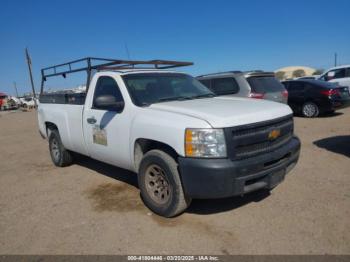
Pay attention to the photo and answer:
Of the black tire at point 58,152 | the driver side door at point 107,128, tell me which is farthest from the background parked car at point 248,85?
the black tire at point 58,152

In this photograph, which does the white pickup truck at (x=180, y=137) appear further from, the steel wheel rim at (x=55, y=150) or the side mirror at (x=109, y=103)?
the steel wheel rim at (x=55, y=150)

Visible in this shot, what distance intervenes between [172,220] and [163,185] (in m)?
0.45

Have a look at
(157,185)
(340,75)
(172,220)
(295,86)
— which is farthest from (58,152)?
(340,75)

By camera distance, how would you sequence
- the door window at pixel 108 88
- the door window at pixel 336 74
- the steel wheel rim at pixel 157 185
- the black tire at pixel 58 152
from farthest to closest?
1. the door window at pixel 336 74
2. the black tire at pixel 58 152
3. the door window at pixel 108 88
4. the steel wheel rim at pixel 157 185

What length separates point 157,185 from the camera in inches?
154

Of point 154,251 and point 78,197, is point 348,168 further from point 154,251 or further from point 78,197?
point 78,197

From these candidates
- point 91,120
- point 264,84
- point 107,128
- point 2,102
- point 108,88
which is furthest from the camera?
point 2,102

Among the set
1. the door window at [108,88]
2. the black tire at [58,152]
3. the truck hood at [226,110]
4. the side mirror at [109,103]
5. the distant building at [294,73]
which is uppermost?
the door window at [108,88]

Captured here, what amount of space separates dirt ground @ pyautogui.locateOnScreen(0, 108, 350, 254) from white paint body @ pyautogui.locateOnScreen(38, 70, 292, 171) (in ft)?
2.35

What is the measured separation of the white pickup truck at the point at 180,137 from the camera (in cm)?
327

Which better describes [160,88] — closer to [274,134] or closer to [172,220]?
[274,134]

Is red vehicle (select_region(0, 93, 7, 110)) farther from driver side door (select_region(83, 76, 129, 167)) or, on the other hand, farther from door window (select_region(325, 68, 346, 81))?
driver side door (select_region(83, 76, 129, 167))

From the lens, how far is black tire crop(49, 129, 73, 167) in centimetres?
628

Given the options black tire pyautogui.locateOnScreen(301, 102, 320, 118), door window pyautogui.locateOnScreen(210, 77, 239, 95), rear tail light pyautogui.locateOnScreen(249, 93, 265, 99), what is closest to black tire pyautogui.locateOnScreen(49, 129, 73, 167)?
door window pyautogui.locateOnScreen(210, 77, 239, 95)
